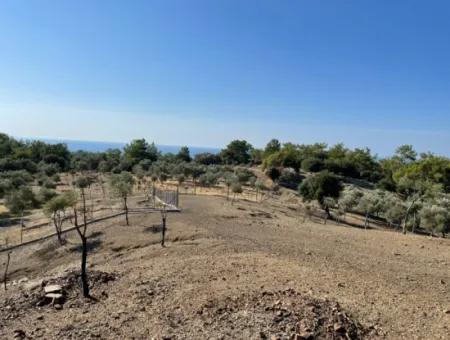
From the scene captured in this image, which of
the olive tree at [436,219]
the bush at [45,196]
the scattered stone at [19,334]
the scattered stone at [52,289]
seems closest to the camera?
the scattered stone at [19,334]

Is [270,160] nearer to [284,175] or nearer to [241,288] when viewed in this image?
[284,175]

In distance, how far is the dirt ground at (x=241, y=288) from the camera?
36.4 ft

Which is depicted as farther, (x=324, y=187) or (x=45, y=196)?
(x=324, y=187)

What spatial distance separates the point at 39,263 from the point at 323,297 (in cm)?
1833

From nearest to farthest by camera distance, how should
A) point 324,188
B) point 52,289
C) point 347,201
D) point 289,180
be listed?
1. point 52,289
2. point 347,201
3. point 324,188
4. point 289,180

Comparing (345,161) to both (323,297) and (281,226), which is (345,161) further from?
(323,297)

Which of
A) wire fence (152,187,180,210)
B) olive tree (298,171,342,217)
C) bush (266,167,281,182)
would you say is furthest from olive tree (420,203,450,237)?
bush (266,167,281,182)

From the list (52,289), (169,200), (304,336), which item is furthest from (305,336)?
(169,200)

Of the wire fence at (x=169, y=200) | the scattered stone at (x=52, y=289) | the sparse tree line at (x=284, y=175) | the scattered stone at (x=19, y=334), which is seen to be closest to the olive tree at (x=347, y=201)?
the sparse tree line at (x=284, y=175)

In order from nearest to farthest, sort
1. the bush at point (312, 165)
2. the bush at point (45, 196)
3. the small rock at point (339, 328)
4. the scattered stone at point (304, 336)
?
the scattered stone at point (304, 336) → the small rock at point (339, 328) → the bush at point (45, 196) → the bush at point (312, 165)

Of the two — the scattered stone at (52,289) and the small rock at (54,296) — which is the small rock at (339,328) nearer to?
the small rock at (54,296)

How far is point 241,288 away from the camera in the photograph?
45.4 feet

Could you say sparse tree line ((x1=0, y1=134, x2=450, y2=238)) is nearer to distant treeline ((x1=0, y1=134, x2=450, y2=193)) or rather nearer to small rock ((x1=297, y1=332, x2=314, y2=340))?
distant treeline ((x1=0, y1=134, x2=450, y2=193))

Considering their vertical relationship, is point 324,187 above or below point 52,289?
above
